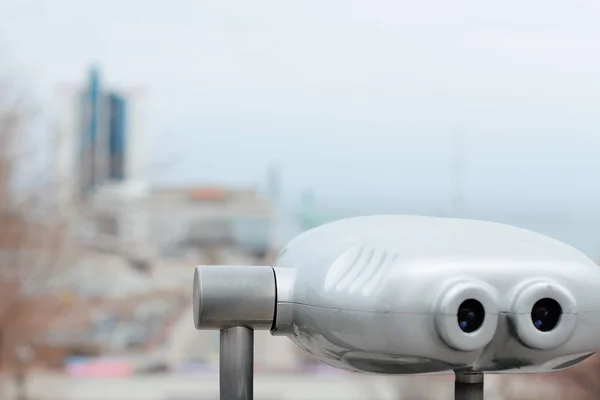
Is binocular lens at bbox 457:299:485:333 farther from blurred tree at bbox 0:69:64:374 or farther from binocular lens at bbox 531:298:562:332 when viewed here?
blurred tree at bbox 0:69:64:374

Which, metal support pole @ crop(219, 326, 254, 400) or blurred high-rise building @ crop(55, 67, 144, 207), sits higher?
blurred high-rise building @ crop(55, 67, 144, 207)

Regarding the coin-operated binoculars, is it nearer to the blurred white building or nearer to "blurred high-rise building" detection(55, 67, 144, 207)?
"blurred high-rise building" detection(55, 67, 144, 207)

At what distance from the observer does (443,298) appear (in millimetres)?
407

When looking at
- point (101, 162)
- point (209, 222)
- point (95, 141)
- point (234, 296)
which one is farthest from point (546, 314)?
point (209, 222)

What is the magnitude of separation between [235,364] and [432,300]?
0.41ft

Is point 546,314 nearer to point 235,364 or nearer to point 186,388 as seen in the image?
point 235,364

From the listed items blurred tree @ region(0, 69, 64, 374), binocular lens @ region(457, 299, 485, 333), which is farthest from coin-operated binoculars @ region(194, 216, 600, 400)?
blurred tree @ region(0, 69, 64, 374)

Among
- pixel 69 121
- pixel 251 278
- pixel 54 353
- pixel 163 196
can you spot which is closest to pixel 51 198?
pixel 69 121

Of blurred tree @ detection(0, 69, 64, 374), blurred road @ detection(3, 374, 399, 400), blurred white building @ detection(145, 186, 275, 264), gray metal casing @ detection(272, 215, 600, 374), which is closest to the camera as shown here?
gray metal casing @ detection(272, 215, 600, 374)

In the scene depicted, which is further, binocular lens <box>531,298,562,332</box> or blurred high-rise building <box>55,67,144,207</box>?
blurred high-rise building <box>55,67,144,207</box>

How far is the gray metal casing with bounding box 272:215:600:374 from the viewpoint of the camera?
1.35 feet

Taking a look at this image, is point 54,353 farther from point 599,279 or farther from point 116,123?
point 599,279

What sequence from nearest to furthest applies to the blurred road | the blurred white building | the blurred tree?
the blurred tree → the blurred road → the blurred white building

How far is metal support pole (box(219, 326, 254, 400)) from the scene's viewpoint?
1.57 ft
